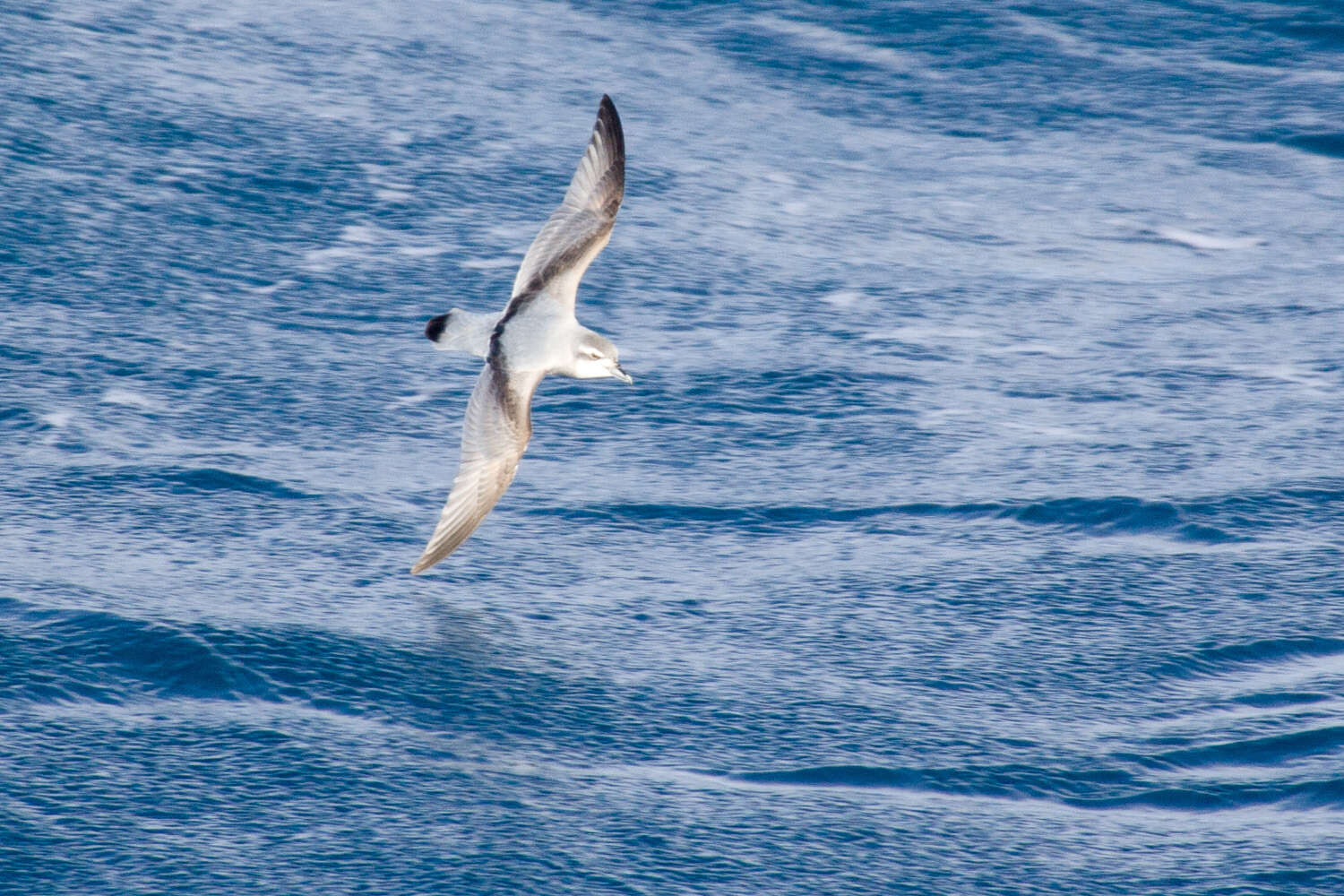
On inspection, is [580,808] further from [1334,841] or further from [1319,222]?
[1319,222]

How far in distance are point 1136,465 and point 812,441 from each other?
1.20 m

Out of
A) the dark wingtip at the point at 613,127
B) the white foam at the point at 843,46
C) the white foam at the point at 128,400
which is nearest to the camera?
the dark wingtip at the point at 613,127

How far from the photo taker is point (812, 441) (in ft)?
22.7

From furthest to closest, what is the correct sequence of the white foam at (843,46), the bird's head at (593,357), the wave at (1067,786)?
1. the white foam at (843,46)
2. the bird's head at (593,357)
3. the wave at (1067,786)

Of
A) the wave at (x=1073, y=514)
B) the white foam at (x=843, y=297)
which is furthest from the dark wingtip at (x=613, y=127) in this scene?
the white foam at (x=843, y=297)

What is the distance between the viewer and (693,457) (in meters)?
6.82

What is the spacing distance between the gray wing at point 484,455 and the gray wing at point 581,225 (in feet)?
1.14

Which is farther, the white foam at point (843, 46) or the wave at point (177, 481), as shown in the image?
the white foam at point (843, 46)

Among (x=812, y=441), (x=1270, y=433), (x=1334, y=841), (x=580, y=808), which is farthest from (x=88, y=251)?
(x=1334, y=841)

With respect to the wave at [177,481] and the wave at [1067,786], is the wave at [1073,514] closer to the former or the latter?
the wave at [177,481]

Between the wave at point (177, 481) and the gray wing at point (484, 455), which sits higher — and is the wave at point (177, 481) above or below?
below

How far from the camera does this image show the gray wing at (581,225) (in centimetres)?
621

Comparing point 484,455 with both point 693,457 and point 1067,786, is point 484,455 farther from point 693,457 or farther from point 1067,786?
point 1067,786

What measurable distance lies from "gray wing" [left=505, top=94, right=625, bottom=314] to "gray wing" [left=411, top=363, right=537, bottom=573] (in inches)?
13.7
